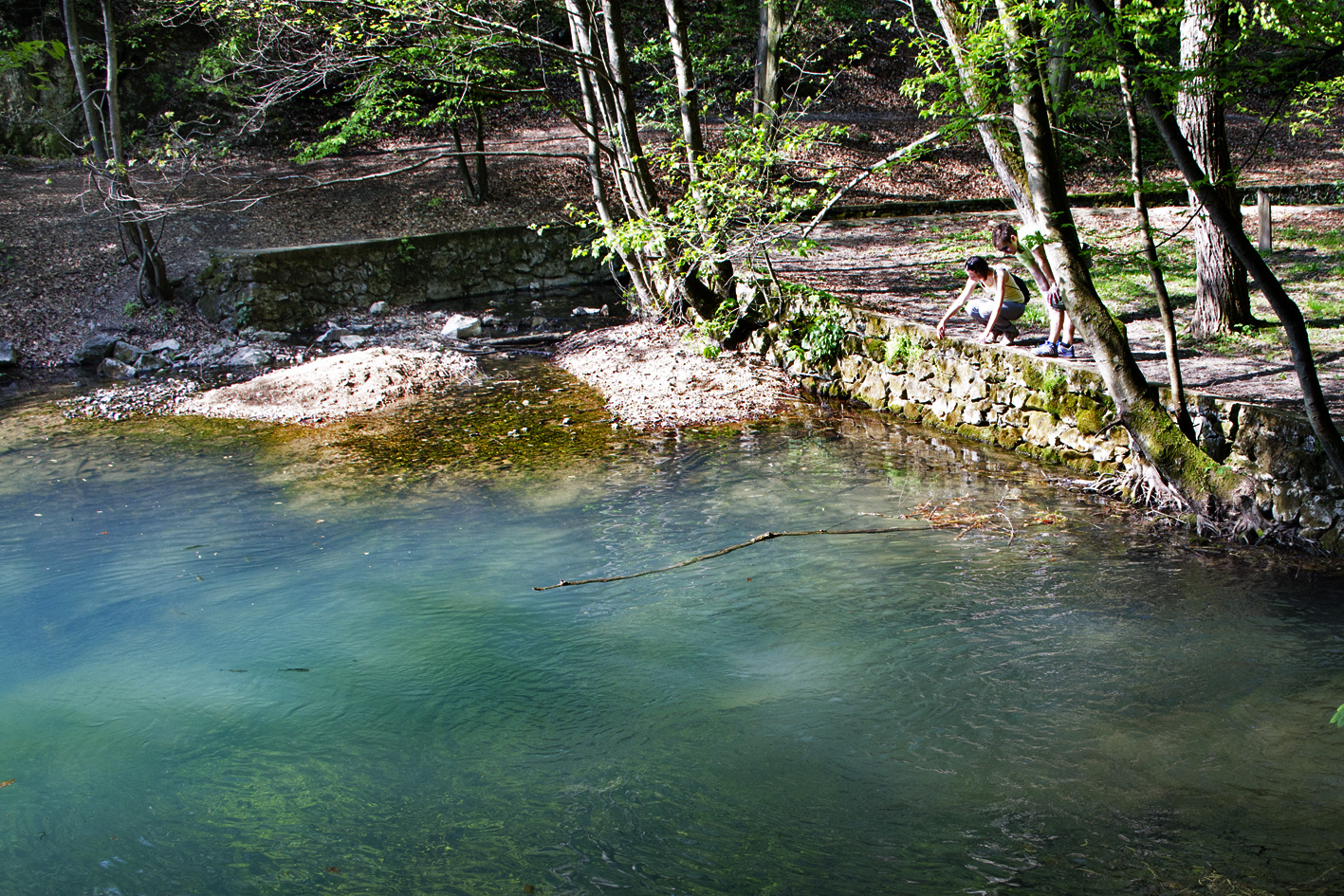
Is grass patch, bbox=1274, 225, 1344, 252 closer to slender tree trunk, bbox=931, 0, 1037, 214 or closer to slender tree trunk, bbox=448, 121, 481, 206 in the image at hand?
slender tree trunk, bbox=931, 0, 1037, 214

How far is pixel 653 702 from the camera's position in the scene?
4918mm

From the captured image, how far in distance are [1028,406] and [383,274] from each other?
11.7 m

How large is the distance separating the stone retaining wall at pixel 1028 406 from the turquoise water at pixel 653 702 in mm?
663

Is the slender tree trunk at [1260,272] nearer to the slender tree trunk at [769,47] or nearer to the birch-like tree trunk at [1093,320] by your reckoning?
the birch-like tree trunk at [1093,320]

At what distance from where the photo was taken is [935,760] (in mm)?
4301

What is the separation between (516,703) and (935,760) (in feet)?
7.33

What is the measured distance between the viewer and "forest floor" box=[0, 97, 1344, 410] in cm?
973

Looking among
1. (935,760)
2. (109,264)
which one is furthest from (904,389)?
(109,264)

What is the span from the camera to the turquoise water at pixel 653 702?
12.3ft

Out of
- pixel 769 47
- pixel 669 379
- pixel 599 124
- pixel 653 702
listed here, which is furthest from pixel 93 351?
pixel 653 702

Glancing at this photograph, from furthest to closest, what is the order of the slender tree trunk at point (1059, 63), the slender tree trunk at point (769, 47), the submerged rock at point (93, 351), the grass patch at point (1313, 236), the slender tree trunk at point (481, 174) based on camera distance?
1. the slender tree trunk at point (481, 174)
2. the slender tree trunk at point (769, 47)
3. the submerged rock at point (93, 351)
4. the grass patch at point (1313, 236)
5. the slender tree trunk at point (1059, 63)

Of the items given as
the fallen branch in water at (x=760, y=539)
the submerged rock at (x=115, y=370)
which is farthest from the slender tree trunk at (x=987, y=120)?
the submerged rock at (x=115, y=370)

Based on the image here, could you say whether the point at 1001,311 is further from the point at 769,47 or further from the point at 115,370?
the point at 115,370

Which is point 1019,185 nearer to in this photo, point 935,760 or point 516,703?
point 935,760
